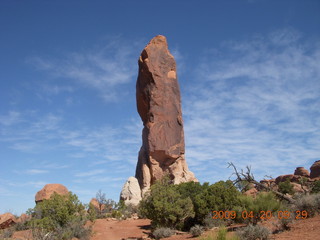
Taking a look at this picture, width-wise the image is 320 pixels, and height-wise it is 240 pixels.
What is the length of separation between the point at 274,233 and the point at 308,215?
2787 mm

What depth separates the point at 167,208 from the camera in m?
17.5

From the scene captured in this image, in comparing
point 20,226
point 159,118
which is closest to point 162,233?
point 20,226

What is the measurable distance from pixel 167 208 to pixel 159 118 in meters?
15.1

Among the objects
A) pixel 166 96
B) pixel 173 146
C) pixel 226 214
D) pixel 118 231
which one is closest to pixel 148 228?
pixel 118 231

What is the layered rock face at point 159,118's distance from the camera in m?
30.4

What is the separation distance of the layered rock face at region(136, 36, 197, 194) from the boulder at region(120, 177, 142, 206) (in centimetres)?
68

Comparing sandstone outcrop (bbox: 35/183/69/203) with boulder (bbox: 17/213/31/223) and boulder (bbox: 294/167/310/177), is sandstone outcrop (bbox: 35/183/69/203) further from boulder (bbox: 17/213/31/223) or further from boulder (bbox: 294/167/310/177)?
boulder (bbox: 294/167/310/177)

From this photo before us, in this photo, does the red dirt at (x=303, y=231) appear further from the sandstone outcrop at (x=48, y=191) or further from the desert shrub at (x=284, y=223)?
the sandstone outcrop at (x=48, y=191)

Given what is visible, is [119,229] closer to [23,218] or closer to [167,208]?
[167,208]

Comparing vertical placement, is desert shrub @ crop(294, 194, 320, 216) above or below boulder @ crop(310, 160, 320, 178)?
below

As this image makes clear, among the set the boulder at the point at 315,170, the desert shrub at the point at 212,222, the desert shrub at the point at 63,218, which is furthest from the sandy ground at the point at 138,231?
the boulder at the point at 315,170

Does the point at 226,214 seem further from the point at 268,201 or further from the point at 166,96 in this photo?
the point at 166,96

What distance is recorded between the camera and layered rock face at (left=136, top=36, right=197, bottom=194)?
30.4 meters

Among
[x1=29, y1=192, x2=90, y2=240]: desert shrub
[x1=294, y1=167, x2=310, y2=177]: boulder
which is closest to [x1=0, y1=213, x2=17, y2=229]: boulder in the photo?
[x1=29, y1=192, x2=90, y2=240]: desert shrub
